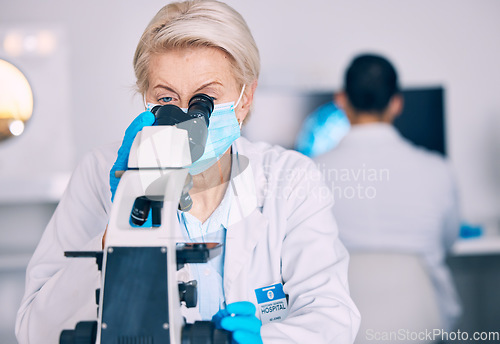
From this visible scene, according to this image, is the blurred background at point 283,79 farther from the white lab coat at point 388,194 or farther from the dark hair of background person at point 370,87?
the white lab coat at point 388,194

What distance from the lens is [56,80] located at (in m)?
2.90

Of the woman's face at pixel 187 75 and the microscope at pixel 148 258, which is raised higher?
the woman's face at pixel 187 75

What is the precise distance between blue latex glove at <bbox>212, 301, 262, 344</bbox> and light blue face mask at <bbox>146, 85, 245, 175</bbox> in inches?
17.7

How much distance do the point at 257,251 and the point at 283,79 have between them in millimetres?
1951

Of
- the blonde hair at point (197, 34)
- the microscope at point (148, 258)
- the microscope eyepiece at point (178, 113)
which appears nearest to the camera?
the microscope at point (148, 258)

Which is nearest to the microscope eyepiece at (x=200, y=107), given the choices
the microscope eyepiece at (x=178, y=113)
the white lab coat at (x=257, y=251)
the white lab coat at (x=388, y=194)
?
the microscope eyepiece at (x=178, y=113)

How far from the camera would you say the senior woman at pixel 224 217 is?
1087 mm

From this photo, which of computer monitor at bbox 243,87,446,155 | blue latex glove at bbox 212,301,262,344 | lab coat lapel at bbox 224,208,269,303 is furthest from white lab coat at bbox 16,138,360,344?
computer monitor at bbox 243,87,446,155

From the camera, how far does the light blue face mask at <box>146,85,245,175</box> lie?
1.23 metres

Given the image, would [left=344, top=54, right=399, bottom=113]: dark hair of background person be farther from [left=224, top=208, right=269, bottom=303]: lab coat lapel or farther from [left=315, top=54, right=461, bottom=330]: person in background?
[left=224, top=208, right=269, bottom=303]: lab coat lapel

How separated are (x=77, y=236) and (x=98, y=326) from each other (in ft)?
1.81

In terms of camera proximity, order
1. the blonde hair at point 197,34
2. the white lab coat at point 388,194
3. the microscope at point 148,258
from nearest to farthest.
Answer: the microscope at point 148,258
the blonde hair at point 197,34
the white lab coat at point 388,194

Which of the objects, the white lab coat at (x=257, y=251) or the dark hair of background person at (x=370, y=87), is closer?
the white lab coat at (x=257, y=251)

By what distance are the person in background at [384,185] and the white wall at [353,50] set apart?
3.41 ft
